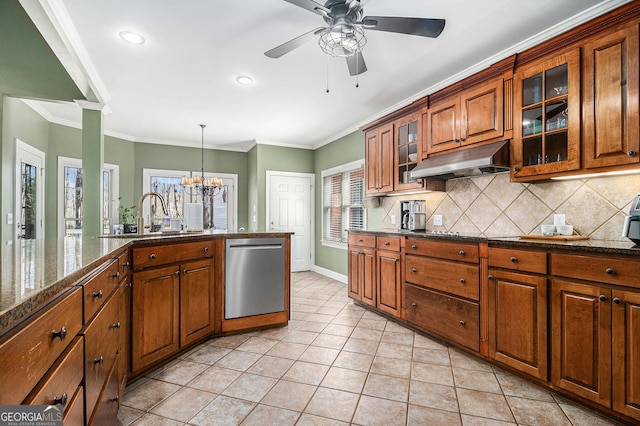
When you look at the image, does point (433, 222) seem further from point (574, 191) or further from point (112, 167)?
point (112, 167)

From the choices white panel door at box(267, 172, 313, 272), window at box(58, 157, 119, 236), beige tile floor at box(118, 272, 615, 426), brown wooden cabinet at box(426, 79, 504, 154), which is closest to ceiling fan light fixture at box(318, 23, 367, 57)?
brown wooden cabinet at box(426, 79, 504, 154)

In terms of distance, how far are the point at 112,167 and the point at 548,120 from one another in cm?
638

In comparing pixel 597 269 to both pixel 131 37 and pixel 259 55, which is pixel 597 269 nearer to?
pixel 259 55

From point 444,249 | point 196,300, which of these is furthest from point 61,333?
point 444,249

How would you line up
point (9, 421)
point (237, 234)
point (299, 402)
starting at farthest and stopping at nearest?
point (237, 234) → point (299, 402) → point (9, 421)

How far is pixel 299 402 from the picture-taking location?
6.37ft

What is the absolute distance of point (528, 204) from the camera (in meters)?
2.73

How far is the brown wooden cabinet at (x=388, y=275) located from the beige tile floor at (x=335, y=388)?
1.31 ft

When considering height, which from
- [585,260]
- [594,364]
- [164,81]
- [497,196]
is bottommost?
[594,364]

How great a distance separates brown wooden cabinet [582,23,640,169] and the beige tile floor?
156cm

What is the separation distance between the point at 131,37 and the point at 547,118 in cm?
332

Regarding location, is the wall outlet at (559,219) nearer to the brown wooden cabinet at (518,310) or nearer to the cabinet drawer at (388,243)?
the brown wooden cabinet at (518,310)

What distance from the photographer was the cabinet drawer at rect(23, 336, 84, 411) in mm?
726

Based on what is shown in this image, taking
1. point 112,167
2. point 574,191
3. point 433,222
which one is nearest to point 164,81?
point 112,167
